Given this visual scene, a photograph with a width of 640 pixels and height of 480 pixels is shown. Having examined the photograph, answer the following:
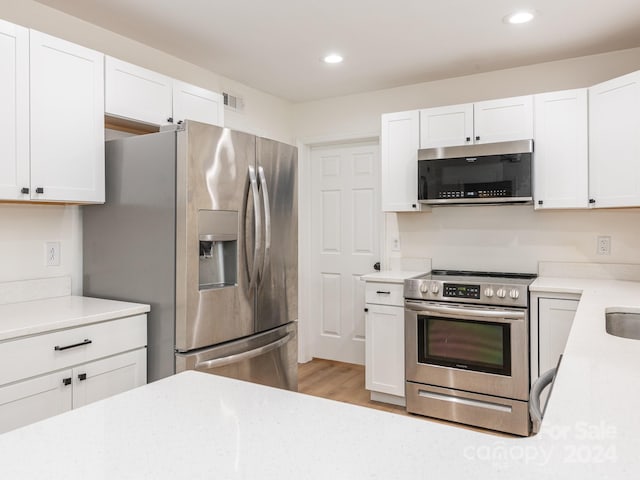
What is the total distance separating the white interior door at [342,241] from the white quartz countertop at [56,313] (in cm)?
226

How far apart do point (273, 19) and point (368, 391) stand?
8.91 feet

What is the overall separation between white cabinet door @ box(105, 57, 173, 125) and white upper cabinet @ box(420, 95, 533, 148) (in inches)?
71.2

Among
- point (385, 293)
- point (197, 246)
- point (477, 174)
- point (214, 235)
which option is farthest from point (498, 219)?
point (197, 246)

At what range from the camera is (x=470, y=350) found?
2957mm

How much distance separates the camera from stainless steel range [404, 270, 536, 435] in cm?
282

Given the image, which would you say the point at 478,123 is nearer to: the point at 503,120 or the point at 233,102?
the point at 503,120

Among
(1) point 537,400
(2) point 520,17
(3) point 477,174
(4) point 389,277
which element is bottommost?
(1) point 537,400

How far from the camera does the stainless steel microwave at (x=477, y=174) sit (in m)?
3.01

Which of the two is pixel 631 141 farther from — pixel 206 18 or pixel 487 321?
pixel 206 18

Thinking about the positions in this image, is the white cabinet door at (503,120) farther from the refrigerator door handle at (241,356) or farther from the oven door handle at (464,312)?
the refrigerator door handle at (241,356)

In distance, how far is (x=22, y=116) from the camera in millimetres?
2100

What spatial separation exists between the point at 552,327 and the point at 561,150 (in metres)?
1.13

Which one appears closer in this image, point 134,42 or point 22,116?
point 22,116

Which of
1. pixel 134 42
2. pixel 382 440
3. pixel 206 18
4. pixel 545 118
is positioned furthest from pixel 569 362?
pixel 134 42
